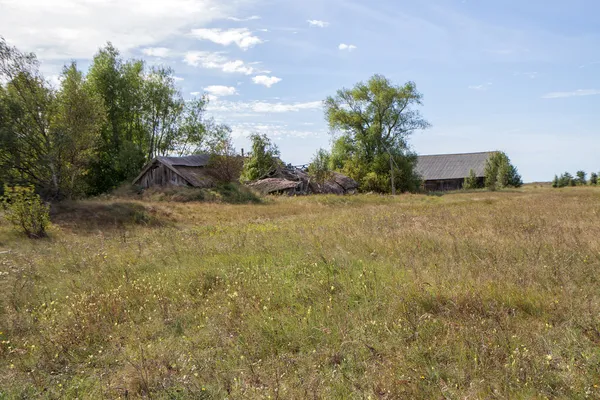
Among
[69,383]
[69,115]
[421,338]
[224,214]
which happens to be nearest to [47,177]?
[69,115]

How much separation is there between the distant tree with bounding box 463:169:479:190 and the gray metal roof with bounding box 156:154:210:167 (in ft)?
124

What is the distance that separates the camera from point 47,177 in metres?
25.4

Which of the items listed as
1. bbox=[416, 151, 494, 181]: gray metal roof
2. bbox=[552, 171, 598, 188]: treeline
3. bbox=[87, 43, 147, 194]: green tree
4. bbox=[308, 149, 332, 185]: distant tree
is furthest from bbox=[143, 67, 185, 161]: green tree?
bbox=[552, 171, 598, 188]: treeline

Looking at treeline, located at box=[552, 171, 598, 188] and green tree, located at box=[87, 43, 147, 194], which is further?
treeline, located at box=[552, 171, 598, 188]

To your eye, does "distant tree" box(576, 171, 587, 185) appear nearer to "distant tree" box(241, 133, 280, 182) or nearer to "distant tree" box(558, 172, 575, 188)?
"distant tree" box(558, 172, 575, 188)

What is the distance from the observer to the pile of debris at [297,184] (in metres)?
41.1

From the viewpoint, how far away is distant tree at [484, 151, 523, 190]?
56469 millimetres

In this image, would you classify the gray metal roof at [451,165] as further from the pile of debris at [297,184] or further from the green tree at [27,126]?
the green tree at [27,126]

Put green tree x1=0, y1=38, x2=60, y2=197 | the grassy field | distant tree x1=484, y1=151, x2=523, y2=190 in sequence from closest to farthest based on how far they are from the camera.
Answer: the grassy field, green tree x1=0, y1=38, x2=60, y2=197, distant tree x1=484, y1=151, x2=523, y2=190

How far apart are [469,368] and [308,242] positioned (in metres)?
5.62

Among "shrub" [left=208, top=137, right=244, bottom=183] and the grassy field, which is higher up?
"shrub" [left=208, top=137, right=244, bottom=183]

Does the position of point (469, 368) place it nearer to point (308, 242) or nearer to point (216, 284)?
point (216, 284)

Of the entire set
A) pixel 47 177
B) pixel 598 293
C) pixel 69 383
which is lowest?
pixel 69 383

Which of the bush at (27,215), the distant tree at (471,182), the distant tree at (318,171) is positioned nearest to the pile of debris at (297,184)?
the distant tree at (318,171)
